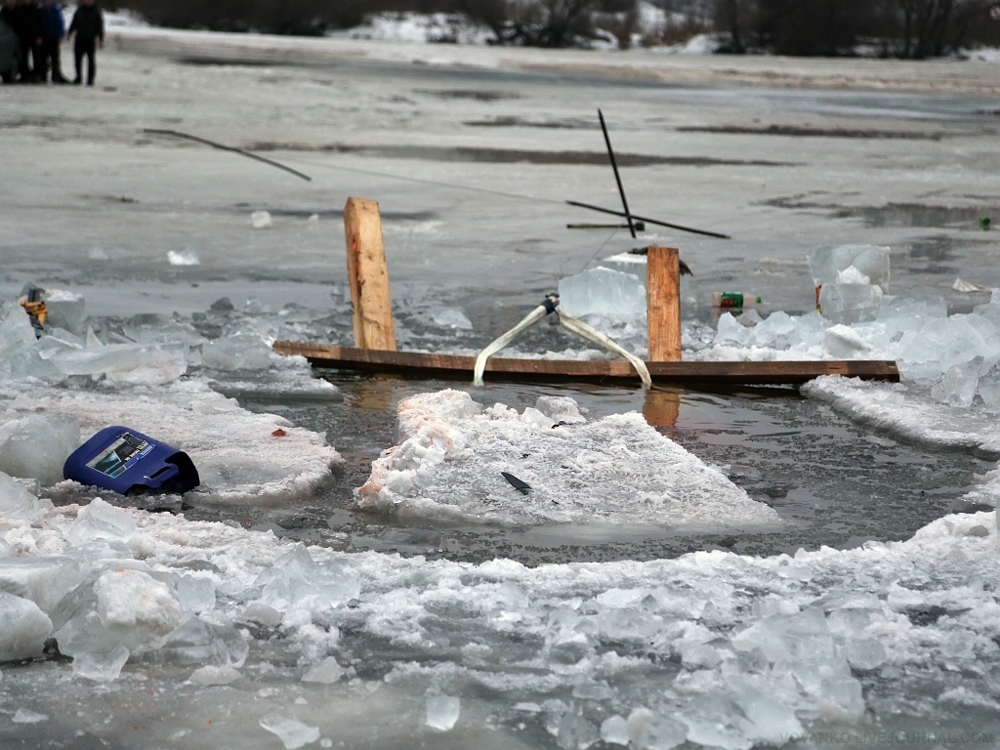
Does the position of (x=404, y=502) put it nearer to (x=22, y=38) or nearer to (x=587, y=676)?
(x=587, y=676)

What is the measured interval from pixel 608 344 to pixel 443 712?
296 cm

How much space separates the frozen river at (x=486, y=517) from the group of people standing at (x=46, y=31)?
10.3 meters

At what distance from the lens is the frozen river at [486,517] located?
2.48 metres

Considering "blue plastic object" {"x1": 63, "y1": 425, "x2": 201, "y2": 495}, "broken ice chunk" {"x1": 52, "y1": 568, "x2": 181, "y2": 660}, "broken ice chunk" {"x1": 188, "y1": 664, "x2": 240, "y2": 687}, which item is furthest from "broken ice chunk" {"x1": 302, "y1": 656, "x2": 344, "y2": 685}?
"blue plastic object" {"x1": 63, "y1": 425, "x2": 201, "y2": 495}

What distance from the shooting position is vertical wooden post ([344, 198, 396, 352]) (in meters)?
5.69

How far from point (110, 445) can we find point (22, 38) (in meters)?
17.5

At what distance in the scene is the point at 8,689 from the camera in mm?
2484

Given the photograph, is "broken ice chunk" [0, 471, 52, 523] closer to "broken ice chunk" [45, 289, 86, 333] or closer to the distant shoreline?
"broken ice chunk" [45, 289, 86, 333]

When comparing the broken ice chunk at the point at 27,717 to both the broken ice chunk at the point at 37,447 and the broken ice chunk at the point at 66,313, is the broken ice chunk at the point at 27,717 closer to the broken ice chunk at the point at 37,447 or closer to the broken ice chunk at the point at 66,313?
the broken ice chunk at the point at 37,447

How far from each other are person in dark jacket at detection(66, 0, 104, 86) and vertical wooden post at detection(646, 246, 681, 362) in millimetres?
15427

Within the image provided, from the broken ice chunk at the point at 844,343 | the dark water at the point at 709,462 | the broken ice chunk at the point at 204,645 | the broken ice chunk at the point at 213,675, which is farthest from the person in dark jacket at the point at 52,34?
the broken ice chunk at the point at 213,675

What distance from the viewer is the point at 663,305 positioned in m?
5.63

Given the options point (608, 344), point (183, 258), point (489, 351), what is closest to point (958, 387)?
point (608, 344)

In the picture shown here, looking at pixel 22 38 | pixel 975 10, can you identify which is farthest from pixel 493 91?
pixel 975 10
